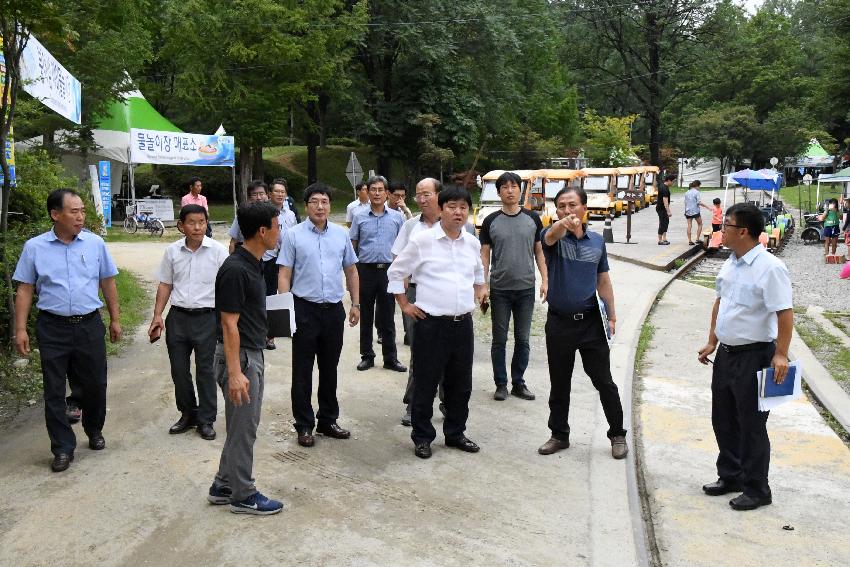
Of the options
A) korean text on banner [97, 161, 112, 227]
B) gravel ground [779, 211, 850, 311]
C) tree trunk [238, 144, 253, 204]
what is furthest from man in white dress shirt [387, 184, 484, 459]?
tree trunk [238, 144, 253, 204]

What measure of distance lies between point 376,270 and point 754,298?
4340 millimetres

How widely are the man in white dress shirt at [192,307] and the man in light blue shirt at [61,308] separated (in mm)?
598

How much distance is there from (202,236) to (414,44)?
33.2 meters

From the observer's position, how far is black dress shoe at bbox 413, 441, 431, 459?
591cm

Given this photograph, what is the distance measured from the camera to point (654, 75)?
204ft

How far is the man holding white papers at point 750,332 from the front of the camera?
487 centimetres

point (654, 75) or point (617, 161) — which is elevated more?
point (654, 75)

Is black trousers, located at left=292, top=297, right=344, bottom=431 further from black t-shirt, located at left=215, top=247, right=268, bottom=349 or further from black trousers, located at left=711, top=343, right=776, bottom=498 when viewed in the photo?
black trousers, located at left=711, top=343, right=776, bottom=498

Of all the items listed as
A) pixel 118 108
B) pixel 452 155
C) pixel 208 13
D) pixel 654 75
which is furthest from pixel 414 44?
pixel 654 75

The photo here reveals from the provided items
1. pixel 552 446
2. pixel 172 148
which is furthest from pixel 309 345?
pixel 172 148

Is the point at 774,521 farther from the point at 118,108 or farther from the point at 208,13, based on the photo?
the point at 208,13

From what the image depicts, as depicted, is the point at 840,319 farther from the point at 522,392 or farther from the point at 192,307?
the point at 192,307

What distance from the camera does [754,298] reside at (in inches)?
195

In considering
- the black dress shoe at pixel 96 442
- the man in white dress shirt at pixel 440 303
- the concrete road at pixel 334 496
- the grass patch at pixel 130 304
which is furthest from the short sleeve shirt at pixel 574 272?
the grass patch at pixel 130 304
